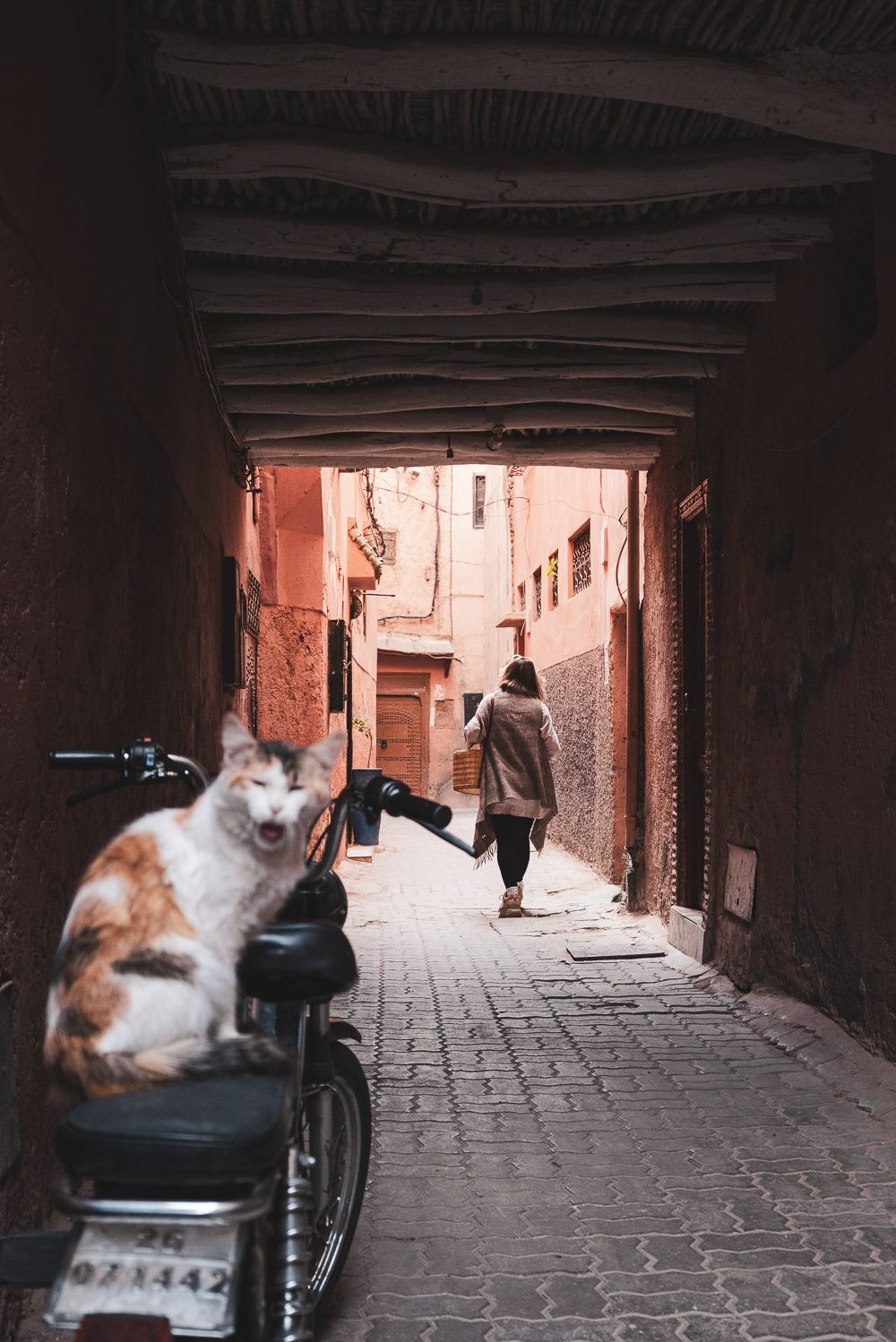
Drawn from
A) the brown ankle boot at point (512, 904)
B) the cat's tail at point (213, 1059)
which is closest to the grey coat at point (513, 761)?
the brown ankle boot at point (512, 904)

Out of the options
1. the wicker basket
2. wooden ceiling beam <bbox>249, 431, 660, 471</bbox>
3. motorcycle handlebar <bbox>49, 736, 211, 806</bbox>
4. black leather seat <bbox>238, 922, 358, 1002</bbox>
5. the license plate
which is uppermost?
wooden ceiling beam <bbox>249, 431, 660, 471</bbox>

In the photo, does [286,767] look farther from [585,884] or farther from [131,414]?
[585,884]

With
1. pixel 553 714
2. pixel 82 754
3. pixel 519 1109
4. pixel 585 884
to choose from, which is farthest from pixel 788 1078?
pixel 553 714

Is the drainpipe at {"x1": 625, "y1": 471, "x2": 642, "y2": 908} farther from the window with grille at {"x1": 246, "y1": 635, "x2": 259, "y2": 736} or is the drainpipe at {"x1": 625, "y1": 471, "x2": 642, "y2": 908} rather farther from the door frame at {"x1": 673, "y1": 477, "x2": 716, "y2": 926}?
the window with grille at {"x1": 246, "y1": 635, "x2": 259, "y2": 736}

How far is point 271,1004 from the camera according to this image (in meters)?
2.02

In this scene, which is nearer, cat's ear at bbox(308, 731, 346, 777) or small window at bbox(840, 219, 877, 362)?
cat's ear at bbox(308, 731, 346, 777)

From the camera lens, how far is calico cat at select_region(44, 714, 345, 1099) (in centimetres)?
152

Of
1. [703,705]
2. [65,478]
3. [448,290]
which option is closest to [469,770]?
[703,705]

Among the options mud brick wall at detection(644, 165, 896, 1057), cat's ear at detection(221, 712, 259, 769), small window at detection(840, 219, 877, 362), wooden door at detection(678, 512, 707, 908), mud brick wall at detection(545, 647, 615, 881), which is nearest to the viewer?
cat's ear at detection(221, 712, 259, 769)

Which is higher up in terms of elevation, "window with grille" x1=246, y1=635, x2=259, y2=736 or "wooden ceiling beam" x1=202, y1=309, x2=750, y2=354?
"wooden ceiling beam" x1=202, y1=309, x2=750, y2=354

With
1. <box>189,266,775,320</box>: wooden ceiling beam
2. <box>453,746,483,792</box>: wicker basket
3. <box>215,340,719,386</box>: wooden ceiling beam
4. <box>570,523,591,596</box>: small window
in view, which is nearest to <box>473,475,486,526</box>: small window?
<box>570,523,591,596</box>: small window

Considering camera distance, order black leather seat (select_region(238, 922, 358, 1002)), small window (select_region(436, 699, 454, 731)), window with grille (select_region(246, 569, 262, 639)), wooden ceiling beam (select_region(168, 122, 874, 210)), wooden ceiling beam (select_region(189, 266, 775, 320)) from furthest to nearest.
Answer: small window (select_region(436, 699, 454, 731)), window with grille (select_region(246, 569, 262, 639)), wooden ceiling beam (select_region(189, 266, 775, 320)), wooden ceiling beam (select_region(168, 122, 874, 210)), black leather seat (select_region(238, 922, 358, 1002))

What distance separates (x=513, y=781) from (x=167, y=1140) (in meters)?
7.31

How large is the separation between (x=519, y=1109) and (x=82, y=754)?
Result: 2676 mm
